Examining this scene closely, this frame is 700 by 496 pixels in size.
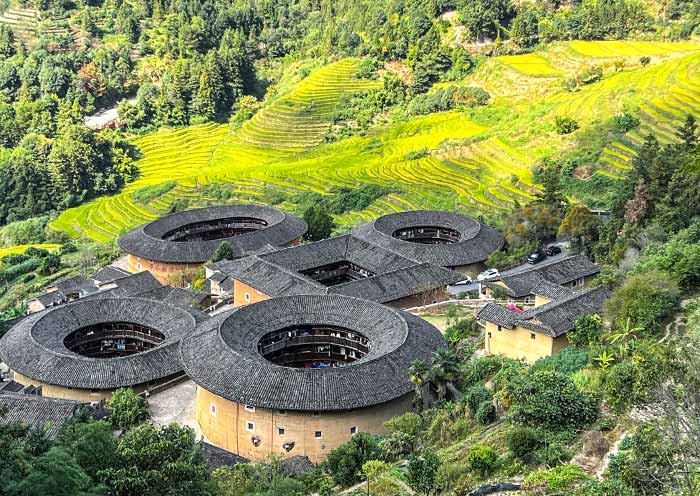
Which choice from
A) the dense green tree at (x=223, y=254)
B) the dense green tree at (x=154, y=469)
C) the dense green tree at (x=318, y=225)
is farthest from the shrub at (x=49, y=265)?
the dense green tree at (x=154, y=469)

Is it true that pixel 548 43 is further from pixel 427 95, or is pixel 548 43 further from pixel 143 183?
pixel 143 183

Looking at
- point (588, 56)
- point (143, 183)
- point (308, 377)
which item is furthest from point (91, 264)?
point (588, 56)

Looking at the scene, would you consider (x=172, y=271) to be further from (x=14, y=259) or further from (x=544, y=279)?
(x=544, y=279)

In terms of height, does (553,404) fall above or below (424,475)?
above

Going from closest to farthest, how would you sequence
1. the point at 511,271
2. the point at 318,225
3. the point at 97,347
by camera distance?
the point at 97,347
the point at 511,271
the point at 318,225

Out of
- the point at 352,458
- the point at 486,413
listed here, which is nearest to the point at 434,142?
the point at 486,413

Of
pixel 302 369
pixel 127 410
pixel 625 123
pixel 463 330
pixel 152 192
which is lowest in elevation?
pixel 152 192

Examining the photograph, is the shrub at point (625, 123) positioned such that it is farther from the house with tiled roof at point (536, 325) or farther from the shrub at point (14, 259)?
the shrub at point (14, 259)
